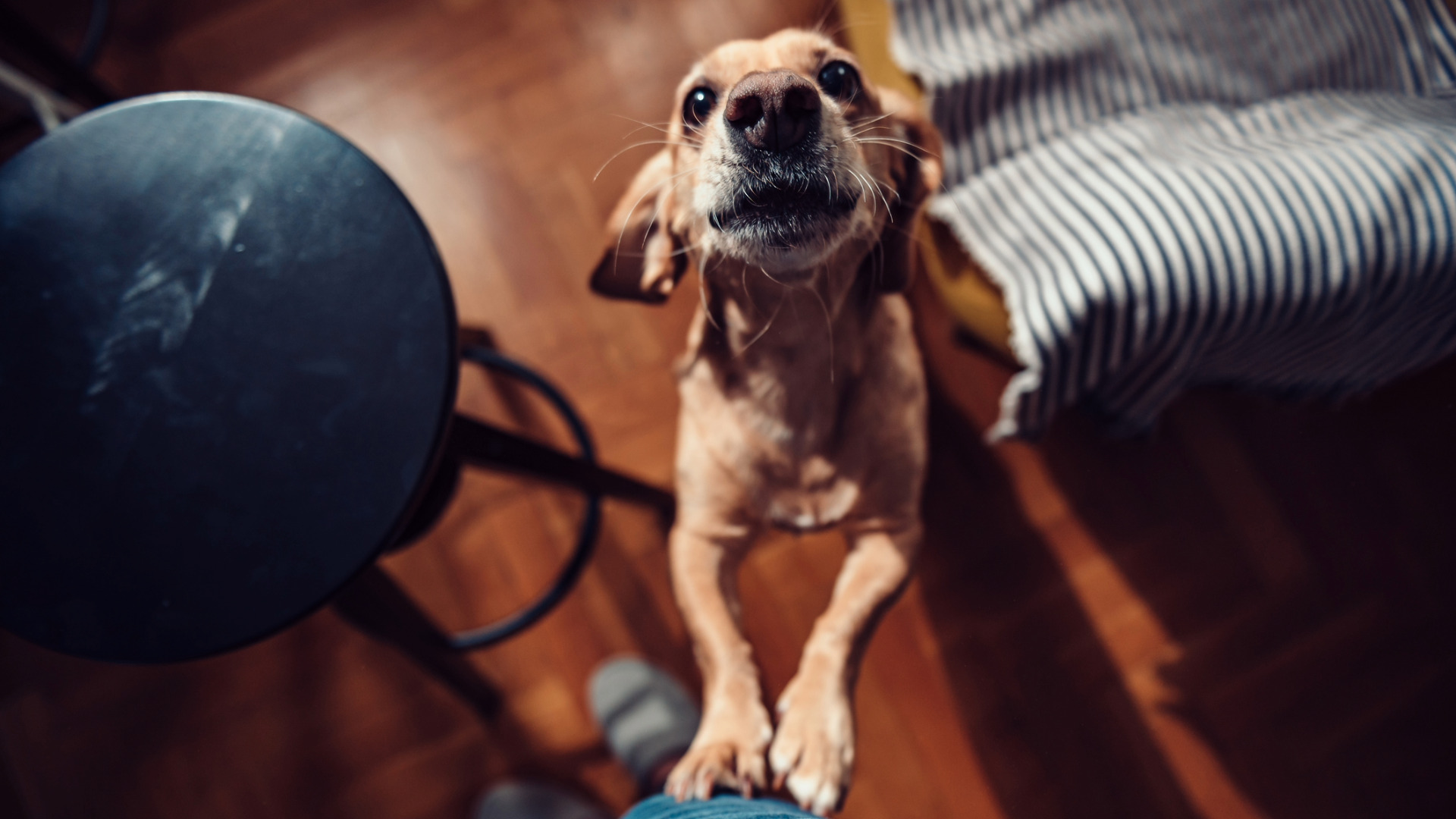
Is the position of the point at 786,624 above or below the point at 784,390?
below

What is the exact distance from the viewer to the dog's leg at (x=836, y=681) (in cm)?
93

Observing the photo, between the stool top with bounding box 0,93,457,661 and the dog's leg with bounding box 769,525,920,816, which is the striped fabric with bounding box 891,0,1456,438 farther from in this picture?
the stool top with bounding box 0,93,457,661

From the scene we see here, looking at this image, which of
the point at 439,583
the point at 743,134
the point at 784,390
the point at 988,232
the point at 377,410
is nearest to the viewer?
the point at 743,134

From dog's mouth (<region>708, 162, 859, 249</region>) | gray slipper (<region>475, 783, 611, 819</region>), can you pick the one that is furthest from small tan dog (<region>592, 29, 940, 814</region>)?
gray slipper (<region>475, 783, 611, 819</region>)

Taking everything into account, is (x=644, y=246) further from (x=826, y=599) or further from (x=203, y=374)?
(x=826, y=599)

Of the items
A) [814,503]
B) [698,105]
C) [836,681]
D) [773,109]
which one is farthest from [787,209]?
[836,681]

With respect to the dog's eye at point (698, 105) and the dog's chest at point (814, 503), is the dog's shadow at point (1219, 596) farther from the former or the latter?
the dog's eye at point (698, 105)

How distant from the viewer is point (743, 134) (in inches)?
29.1

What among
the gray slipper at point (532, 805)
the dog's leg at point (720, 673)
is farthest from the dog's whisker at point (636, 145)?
the gray slipper at point (532, 805)

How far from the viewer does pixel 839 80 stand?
0.87 meters

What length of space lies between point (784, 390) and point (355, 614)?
29.2 inches

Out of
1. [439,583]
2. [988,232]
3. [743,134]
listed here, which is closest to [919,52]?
[988,232]

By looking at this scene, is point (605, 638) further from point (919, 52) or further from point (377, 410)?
point (919, 52)

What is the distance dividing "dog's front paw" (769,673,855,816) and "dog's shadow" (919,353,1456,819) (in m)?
0.43
